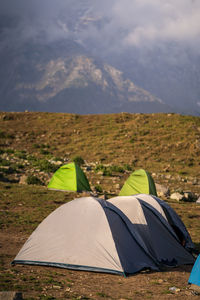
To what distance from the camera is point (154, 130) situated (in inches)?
1650

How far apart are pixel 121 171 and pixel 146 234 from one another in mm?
18338

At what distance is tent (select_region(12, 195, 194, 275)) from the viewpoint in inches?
350

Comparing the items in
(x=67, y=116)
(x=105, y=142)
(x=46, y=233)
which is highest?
(x=67, y=116)

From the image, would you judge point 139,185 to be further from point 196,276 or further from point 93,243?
point 196,276

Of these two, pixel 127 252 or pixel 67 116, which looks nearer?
pixel 127 252

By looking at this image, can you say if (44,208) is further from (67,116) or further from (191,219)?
(67,116)

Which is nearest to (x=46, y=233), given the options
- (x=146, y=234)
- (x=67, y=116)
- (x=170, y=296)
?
(x=146, y=234)

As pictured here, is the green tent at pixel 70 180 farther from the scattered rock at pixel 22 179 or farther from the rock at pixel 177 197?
the rock at pixel 177 197

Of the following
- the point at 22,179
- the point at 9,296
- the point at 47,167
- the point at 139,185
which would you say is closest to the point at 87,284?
the point at 9,296

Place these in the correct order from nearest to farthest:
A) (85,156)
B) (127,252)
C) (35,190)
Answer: (127,252), (35,190), (85,156)

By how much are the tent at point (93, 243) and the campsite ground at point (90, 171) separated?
0.85 ft

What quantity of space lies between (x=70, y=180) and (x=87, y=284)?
12.4 m

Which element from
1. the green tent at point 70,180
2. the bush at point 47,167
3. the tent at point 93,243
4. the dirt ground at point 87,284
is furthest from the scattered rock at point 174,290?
the bush at point 47,167

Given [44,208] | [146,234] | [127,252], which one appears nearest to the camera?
[127,252]
